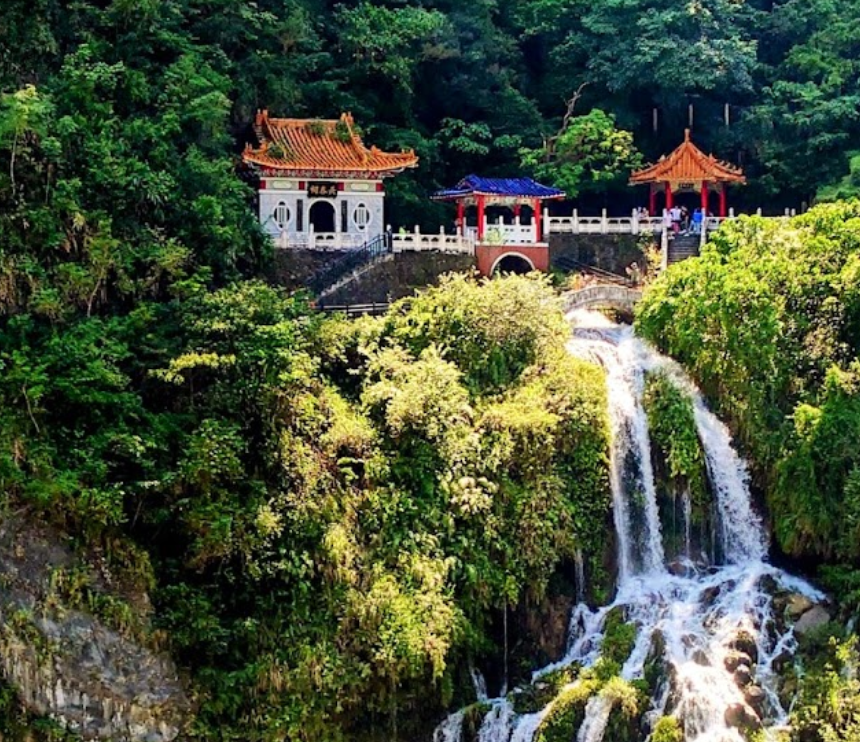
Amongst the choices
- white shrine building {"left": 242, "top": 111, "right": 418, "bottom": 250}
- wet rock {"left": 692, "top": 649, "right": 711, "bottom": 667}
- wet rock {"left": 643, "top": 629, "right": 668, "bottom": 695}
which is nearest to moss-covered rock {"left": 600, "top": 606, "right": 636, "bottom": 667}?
wet rock {"left": 643, "top": 629, "right": 668, "bottom": 695}

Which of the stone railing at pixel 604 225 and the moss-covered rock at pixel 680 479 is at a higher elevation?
the stone railing at pixel 604 225

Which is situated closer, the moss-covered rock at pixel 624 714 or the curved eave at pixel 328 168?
the moss-covered rock at pixel 624 714

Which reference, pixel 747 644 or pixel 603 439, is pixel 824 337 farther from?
pixel 747 644

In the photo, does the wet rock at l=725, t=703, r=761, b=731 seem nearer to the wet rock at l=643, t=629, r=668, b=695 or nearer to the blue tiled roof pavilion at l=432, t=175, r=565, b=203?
the wet rock at l=643, t=629, r=668, b=695

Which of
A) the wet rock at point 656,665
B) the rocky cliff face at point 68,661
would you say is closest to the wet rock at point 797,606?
the wet rock at point 656,665

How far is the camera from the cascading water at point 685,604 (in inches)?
706

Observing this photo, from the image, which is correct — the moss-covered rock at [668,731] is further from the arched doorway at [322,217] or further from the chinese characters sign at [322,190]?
the arched doorway at [322,217]

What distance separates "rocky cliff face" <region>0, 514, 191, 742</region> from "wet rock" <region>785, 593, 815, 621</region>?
29.0ft

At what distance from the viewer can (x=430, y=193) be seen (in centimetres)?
3134

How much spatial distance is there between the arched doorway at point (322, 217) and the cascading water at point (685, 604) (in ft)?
23.9

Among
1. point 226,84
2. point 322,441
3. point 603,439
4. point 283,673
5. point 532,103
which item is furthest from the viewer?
point 532,103

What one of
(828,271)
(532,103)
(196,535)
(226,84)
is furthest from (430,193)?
(196,535)

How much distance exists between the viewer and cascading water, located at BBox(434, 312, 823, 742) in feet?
58.9

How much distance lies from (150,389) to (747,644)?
9.59 m
